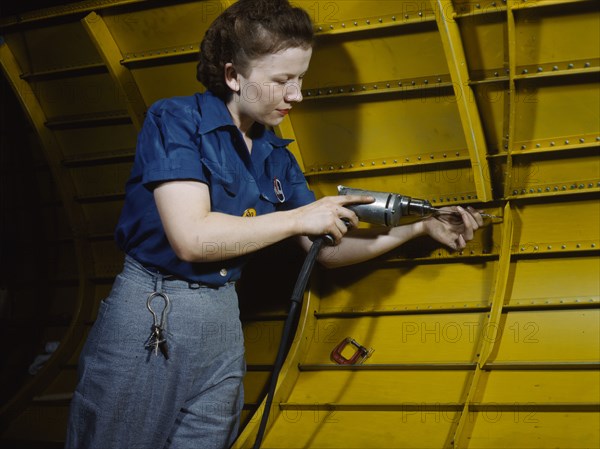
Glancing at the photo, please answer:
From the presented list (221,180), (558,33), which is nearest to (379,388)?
(221,180)

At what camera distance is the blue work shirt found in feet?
7.00

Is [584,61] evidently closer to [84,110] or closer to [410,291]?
[410,291]

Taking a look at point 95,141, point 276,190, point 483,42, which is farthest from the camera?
point 95,141

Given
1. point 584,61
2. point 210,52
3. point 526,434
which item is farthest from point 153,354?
point 584,61

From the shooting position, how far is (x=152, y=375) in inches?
89.8

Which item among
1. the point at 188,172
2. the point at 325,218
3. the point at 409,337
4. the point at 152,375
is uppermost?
the point at 409,337

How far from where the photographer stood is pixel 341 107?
359 cm

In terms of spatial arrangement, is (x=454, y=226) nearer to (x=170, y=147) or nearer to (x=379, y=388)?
(x=379, y=388)

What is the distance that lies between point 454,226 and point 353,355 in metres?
0.99

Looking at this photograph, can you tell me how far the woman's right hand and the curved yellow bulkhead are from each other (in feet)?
4.04

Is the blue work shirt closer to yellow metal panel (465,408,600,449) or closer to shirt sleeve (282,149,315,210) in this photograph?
shirt sleeve (282,149,315,210)

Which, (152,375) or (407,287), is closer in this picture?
(152,375)

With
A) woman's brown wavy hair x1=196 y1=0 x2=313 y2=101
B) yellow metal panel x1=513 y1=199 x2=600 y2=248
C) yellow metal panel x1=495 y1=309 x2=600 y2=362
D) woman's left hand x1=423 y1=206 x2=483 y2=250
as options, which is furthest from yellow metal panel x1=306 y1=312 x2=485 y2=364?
woman's brown wavy hair x1=196 y1=0 x2=313 y2=101

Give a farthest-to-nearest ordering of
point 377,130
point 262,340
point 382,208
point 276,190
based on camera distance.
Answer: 1. point 262,340
2. point 377,130
3. point 276,190
4. point 382,208
